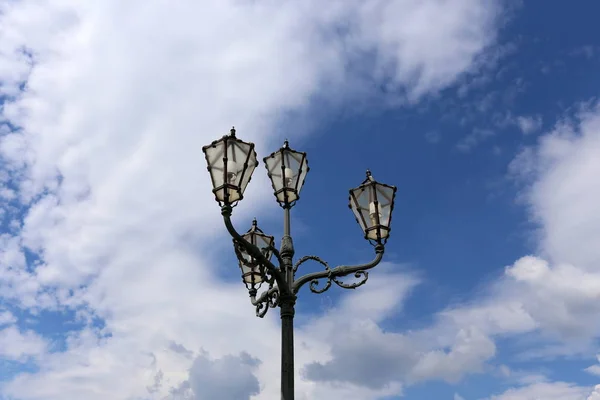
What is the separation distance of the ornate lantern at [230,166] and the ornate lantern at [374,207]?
217 cm

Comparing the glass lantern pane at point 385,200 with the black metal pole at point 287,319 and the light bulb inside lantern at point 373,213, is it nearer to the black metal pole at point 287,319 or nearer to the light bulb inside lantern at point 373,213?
the light bulb inside lantern at point 373,213

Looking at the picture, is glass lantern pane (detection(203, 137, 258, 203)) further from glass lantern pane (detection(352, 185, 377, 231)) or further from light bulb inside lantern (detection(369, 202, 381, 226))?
light bulb inside lantern (detection(369, 202, 381, 226))

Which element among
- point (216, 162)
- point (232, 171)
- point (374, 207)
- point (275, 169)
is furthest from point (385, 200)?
point (216, 162)

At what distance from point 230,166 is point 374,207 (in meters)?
2.67

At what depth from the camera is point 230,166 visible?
7.91 meters

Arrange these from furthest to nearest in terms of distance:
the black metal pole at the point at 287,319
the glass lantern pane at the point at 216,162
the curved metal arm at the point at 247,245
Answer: the glass lantern pane at the point at 216,162
the curved metal arm at the point at 247,245
the black metal pole at the point at 287,319

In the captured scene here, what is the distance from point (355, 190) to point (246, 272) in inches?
102

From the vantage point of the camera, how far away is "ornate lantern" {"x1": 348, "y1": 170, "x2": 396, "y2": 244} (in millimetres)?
9227

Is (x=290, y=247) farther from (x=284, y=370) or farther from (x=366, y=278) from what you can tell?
(x=284, y=370)

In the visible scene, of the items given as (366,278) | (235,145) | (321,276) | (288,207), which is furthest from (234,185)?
(366,278)

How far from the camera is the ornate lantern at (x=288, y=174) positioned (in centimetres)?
902

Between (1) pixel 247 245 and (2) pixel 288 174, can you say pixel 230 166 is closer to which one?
(1) pixel 247 245

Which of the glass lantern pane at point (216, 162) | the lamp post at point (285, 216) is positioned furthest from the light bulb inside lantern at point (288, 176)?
the glass lantern pane at point (216, 162)

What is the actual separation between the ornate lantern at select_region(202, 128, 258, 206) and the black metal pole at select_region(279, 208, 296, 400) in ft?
4.21
